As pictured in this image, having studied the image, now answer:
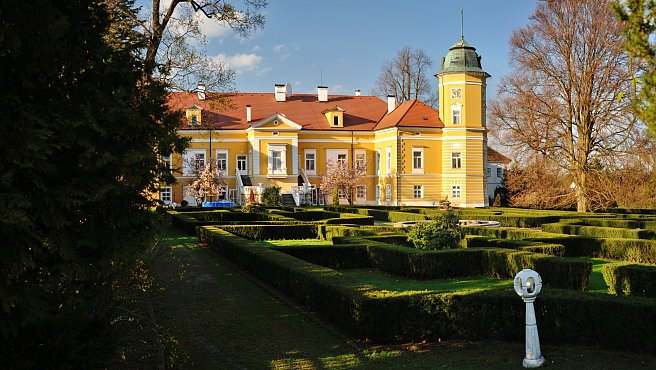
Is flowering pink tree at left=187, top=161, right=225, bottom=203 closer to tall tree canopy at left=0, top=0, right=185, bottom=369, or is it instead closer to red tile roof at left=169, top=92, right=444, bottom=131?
red tile roof at left=169, top=92, right=444, bottom=131

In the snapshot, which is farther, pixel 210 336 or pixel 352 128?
pixel 352 128

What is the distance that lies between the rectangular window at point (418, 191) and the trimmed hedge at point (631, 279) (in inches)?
1342

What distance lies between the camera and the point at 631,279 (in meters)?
10.1

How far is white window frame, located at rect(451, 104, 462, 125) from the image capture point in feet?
142

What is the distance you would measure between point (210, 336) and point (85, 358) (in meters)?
3.22

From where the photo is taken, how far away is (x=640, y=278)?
9992 mm

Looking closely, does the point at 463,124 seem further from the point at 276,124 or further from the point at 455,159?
the point at 276,124

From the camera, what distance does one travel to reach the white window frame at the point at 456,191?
144 feet

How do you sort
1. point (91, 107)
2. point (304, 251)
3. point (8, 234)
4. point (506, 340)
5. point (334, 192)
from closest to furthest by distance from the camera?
point (8, 234)
point (91, 107)
point (506, 340)
point (304, 251)
point (334, 192)

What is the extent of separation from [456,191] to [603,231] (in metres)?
24.9

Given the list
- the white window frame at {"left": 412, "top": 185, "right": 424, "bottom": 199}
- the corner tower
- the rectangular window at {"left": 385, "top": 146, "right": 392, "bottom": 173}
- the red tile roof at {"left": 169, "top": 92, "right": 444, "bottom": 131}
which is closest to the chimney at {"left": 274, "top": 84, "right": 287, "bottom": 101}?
the red tile roof at {"left": 169, "top": 92, "right": 444, "bottom": 131}

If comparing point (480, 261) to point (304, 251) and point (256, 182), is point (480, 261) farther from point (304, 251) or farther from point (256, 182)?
point (256, 182)

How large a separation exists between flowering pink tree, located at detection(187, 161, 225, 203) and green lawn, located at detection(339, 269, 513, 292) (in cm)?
2883

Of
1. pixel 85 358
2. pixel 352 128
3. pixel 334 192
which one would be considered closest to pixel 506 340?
pixel 85 358
